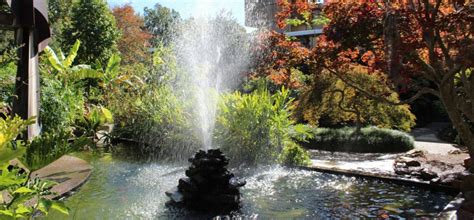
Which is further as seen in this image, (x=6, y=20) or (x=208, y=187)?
(x=6, y=20)

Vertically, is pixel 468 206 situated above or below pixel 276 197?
above

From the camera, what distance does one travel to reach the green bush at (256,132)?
846cm

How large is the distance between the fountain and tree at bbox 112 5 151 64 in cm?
1710

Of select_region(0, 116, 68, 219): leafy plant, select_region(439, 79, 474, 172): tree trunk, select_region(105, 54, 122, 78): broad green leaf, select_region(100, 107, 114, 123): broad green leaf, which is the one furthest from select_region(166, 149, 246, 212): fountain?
select_region(105, 54, 122, 78): broad green leaf

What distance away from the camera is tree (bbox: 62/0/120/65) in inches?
709

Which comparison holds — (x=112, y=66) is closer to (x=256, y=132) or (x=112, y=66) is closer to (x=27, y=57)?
(x=27, y=57)

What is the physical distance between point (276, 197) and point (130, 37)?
1953cm

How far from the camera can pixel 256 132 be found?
337 inches

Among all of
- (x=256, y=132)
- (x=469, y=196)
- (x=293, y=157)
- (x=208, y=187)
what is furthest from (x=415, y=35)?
(x=208, y=187)

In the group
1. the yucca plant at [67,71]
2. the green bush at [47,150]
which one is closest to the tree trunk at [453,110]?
the green bush at [47,150]

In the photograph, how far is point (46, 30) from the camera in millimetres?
8211

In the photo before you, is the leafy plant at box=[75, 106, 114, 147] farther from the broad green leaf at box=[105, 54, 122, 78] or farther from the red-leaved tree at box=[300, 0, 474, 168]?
the red-leaved tree at box=[300, 0, 474, 168]

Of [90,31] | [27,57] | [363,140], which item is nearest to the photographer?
[27,57]

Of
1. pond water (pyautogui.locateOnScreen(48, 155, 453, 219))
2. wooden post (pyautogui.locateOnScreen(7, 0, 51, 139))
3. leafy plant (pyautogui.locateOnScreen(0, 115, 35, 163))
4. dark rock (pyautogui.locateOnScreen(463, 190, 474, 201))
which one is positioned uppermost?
wooden post (pyautogui.locateOnScreen(7, 0, 51, 139))
